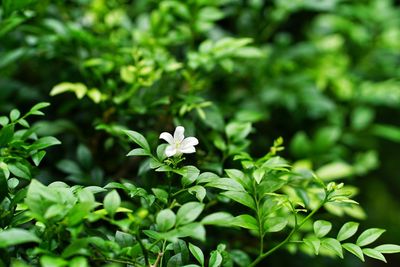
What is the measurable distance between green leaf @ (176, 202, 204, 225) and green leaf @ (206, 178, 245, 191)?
0.10 meters

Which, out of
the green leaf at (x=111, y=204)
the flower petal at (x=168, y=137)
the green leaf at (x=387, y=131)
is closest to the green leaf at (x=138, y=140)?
the flower petal at (x=168, y=137)

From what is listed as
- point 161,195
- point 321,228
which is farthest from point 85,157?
point 321,228

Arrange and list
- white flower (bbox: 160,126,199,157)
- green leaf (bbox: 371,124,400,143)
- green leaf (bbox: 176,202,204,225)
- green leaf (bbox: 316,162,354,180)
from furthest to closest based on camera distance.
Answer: green leaf (bbox: 371,124,400,143), green leaf (bbox: 316,162,354,180), white flower (bbox: 160,126,199,157), green leaf (bbox: 176,202,204,225)

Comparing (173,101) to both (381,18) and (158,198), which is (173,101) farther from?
(381,18)

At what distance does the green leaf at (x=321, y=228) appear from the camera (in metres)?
0.89

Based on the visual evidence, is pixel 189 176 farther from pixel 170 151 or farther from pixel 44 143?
pixel 44 143

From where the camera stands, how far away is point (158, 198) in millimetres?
881

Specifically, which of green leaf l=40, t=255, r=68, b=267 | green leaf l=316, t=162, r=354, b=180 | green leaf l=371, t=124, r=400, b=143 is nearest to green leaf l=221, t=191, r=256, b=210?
green leaf l=40, t=255, r=68, b=267

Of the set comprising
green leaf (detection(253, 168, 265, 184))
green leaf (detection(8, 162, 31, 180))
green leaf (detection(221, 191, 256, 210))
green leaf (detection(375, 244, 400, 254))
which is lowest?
green leaf (detection(375, 244, 400, 254))

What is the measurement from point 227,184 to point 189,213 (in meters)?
0.14

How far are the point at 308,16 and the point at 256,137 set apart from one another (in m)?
0.78

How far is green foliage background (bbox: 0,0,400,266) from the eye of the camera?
48.4 inches

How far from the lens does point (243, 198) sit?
90 cm

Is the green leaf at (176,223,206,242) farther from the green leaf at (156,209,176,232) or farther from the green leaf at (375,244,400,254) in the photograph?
the green leaf at (375,244,400,254)
